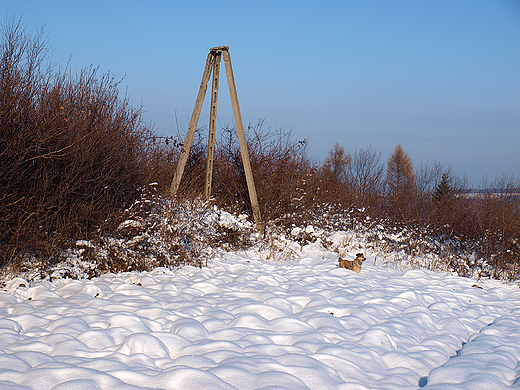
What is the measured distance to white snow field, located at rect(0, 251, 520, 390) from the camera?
2.55m

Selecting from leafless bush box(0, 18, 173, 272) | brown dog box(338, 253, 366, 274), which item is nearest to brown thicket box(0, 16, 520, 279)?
leafless bush box(0, 18, 173, 272)

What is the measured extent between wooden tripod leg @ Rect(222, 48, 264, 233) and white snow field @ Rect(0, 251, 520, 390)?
2.54 m

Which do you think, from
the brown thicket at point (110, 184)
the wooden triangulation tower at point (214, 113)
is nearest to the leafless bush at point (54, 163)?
the brown thicket at point (110, 184)

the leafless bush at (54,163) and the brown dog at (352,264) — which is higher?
the leafless bush at (54,163)

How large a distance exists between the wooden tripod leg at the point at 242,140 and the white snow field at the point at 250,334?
2544mm

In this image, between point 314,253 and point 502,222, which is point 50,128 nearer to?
point 314,253

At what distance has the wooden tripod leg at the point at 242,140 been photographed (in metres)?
7.73

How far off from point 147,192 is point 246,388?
4046 millimetres

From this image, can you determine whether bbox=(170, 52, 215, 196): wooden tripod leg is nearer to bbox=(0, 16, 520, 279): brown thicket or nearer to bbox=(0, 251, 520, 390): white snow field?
bbox=(0, 16, 520, 279): brown thicket

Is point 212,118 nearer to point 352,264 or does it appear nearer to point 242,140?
point 242,140

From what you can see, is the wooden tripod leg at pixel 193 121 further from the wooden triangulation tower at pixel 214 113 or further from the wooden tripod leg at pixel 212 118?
the wooden tripod leg at pixel 212 118

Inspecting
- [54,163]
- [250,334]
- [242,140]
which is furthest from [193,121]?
[250,334]

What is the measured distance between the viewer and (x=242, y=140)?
25.8 feet

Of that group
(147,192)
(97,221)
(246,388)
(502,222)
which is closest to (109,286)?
(97,221)
